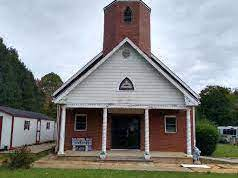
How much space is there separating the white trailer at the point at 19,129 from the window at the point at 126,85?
9030 mm

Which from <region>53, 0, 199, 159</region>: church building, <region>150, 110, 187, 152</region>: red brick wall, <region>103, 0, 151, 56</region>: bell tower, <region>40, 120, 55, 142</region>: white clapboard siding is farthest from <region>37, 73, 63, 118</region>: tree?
<region>150, 110, 187, 152</region>: red brick wall

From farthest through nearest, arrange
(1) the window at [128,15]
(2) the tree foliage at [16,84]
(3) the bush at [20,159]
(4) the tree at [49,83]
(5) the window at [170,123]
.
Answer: (4) the tree at [49,83] → (2) the tree foliage at [16,84] → (1) the window at [128,15] → (5) the window at [170,123] → (3) the bush at [20,159]

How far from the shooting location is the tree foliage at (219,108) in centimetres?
7069

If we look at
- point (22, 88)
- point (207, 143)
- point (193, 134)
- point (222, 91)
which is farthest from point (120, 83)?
point (222, 91)

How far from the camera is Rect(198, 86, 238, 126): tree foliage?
70688 millimetres

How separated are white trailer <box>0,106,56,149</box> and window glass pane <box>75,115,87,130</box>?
17.1 ft

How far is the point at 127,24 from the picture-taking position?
85.4 ft

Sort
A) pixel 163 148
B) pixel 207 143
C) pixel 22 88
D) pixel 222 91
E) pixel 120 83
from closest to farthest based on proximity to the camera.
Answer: pixel 120 83, pixel 163 148, pixel 207 143, pixel 22 88, pixel 222 91

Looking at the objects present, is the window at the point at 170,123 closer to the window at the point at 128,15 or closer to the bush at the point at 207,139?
the bush at the point at 207,139

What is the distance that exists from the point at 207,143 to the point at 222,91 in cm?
5164

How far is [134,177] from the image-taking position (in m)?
14.0

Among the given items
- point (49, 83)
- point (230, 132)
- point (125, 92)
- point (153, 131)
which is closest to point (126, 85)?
point (125, 92)

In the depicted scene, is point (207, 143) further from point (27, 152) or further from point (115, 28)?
point (27, 152)

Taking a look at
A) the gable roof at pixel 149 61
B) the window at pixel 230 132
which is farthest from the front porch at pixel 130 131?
the window at pixel 230 132
